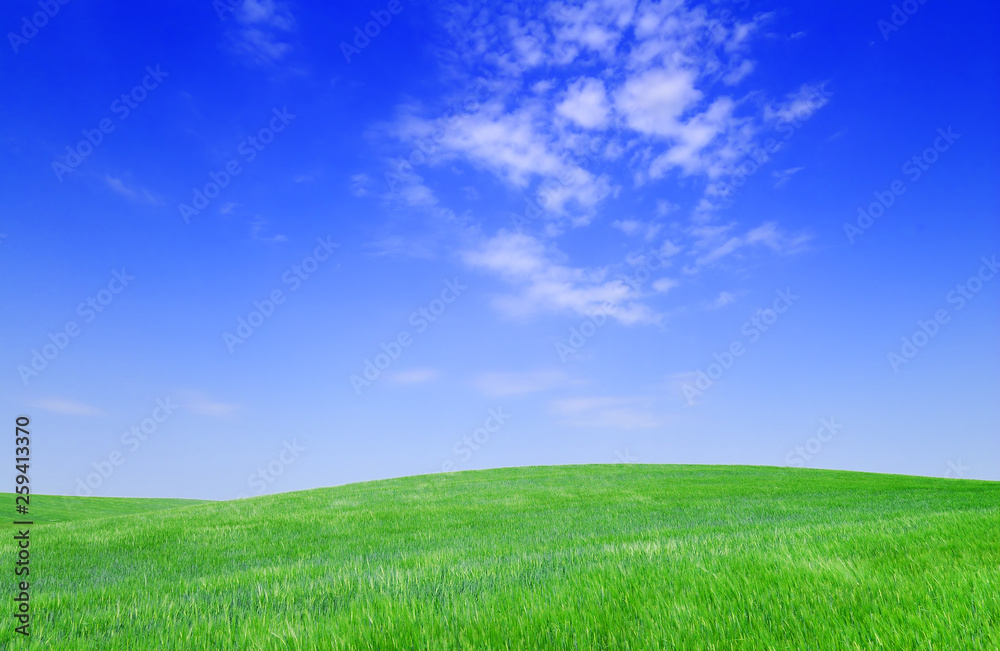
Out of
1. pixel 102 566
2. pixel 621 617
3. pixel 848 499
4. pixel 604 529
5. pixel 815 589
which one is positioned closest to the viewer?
pixel 621 617

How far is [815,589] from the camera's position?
188 inches

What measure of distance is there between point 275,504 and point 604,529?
14.7 metres

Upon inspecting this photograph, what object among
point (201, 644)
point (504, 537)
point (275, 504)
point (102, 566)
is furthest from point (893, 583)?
point (275, 504)

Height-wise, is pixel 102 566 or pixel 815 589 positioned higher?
pixel 815 589

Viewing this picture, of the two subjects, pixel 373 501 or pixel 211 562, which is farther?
pixel 373 501

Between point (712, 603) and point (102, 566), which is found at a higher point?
point (712, 603)

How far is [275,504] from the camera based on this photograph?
22250mm

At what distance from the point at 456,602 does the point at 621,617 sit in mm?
1491

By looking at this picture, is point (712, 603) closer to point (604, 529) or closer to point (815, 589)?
point (815, 589)

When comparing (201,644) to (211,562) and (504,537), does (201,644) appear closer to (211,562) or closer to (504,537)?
(211,562)

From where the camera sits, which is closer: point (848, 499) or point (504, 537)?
point (504, 537)

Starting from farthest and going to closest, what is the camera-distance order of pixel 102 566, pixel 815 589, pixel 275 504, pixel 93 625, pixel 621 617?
1. pixel 275 504
2. pixel 102 566
3. pixel 93 625
4. pixel 815 589
5. pixel 621 617

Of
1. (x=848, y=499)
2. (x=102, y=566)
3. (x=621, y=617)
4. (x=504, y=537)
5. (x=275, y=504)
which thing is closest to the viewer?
(x=621, y=617)

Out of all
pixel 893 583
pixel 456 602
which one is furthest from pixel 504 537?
pixel 893 583
